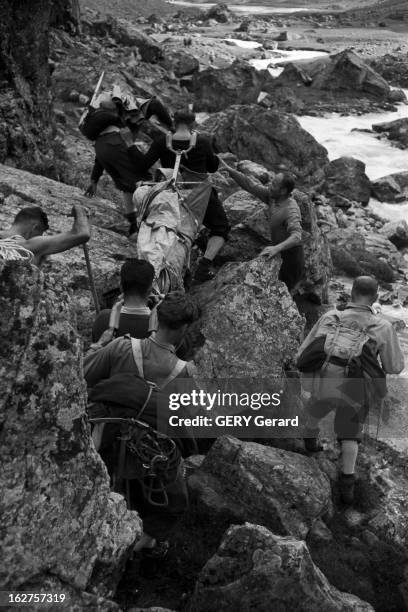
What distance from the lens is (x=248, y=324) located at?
7609 millimetres

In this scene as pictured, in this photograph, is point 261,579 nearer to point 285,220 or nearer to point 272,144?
point 285,220

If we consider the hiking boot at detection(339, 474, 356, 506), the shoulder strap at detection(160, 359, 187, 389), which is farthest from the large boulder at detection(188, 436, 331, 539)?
the shoulder strap at detection(160, 359, 187, 389)

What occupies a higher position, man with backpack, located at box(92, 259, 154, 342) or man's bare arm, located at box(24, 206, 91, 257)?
man's bare arm, located at box(24, 206, 91, 257)

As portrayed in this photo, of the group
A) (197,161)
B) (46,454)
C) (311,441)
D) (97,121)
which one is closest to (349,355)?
(311,441)

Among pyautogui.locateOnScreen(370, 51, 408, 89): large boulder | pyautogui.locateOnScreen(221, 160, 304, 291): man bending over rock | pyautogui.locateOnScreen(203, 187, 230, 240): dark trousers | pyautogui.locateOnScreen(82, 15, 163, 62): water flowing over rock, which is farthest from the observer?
pyautogui.locateOnScreen(370, 51, 408, 89): large boulder

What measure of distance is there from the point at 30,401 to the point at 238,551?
1.94m

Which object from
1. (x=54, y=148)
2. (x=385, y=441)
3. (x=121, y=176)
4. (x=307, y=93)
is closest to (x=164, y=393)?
(x=385, y=441)

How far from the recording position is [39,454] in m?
3.70

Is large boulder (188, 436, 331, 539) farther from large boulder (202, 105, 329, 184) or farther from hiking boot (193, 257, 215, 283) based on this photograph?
large boulder (202, 105, 329, 184)

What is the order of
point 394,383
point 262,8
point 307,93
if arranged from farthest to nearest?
point 262,8 → point 307,93 → point 394,383

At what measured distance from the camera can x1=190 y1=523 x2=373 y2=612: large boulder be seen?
4410 mm

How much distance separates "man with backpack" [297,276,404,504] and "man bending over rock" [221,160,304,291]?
1703 millimetres

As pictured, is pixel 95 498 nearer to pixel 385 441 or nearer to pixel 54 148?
pixel 385 441

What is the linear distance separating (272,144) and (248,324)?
1385 centimetres
